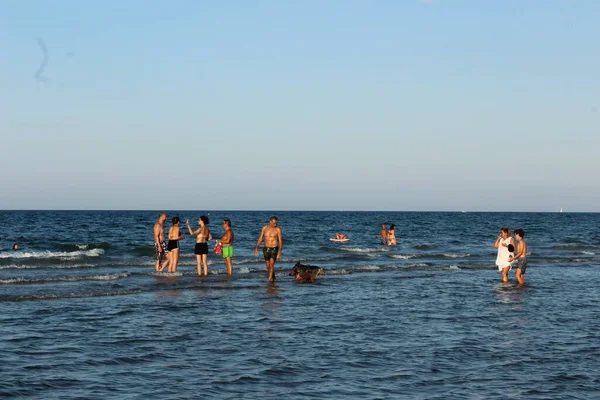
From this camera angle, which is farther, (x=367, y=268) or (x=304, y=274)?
(x=367, y=268)

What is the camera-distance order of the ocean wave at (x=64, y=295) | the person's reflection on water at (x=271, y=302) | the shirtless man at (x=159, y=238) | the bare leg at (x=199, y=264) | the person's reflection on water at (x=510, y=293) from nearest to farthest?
the person's reflection on water at (x=271, y=302)
the ocean wave at (x=64, y=295)
the person's reflection on water at (x=510, y=293)
the shirtless man at (x=159, y=238)
the bare leg at (x=199, y=264)

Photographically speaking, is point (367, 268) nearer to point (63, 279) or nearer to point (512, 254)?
point (512, 254)

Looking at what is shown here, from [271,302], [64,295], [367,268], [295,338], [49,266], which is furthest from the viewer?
[367,268]

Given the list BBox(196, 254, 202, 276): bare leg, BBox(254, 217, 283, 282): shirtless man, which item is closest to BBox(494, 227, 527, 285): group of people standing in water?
BBox(254, 217, 283, 282): shirtless man

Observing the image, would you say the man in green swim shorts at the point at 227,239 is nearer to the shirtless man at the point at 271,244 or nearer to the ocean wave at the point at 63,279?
the shirtless man at the point at 271,244

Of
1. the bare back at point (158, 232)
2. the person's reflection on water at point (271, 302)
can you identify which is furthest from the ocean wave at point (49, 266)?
the person's reflection on water at point (271, 302)

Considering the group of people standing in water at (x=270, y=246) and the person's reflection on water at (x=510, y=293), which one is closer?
the person's reflection on water at (x=510, y=293)

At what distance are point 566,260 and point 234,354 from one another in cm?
2573

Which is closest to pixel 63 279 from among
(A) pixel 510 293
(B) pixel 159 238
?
(B) pixel 159 238

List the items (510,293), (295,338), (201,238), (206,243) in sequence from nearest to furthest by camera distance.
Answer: (295,338) < (510,293) < (201,238) < (206,243)

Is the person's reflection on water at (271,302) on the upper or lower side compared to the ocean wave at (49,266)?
upper

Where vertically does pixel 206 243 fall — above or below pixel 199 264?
above

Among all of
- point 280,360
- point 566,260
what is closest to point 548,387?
point 280,360

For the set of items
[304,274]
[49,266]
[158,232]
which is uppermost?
[158,232]
